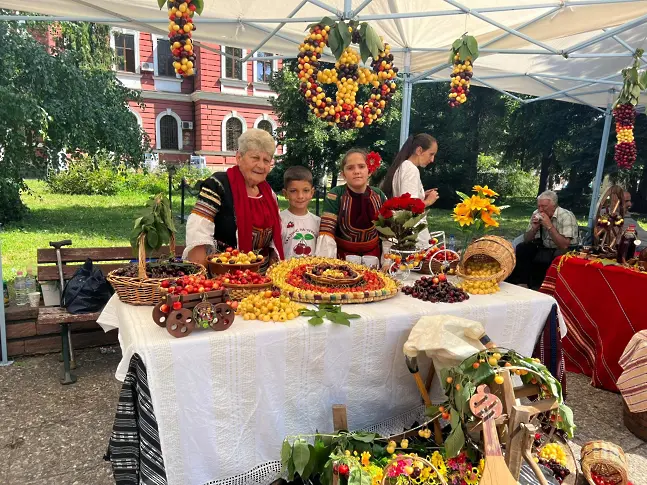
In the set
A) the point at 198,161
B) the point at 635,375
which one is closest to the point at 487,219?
the point at 635,375

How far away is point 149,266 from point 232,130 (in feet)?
68.3

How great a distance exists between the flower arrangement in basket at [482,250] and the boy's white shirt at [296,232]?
101 cm

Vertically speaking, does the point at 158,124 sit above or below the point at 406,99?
above

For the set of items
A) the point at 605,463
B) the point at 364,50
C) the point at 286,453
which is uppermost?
the point at 364,50

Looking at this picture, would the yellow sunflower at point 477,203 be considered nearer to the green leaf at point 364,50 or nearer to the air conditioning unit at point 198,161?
the green leaf at point 364,50

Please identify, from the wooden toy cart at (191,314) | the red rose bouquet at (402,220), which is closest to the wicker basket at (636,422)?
the red rose bouquet at (402,220)

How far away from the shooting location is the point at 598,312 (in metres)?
3.65

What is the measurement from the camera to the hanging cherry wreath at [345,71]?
8.46ft

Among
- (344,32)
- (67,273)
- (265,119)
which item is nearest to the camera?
(344,32)

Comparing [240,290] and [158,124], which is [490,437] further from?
[158,124]

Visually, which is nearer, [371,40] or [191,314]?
[191,314]

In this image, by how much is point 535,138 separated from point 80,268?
14860 millimetres

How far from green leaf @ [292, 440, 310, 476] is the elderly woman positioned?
122 cm

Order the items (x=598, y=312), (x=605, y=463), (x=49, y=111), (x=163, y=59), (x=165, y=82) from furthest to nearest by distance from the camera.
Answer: (x=165, y=82)
(x=163, y=59)
(x=49, y=111)
(x=598, y=312)
(x=605, y=463)
